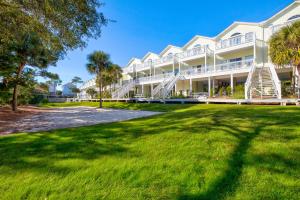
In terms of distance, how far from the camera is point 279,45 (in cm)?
1573

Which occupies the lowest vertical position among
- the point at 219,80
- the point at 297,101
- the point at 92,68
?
the point at 297,101

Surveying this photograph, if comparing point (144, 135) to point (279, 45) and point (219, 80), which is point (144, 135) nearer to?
point (279, 45)

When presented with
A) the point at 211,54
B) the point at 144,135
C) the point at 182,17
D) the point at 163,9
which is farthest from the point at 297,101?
the point at 182,17

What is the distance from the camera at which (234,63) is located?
2223cm

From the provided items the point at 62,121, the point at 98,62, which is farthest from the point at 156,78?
the point at 62,121

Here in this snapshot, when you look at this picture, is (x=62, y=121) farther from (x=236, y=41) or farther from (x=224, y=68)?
(x=236, y=41)

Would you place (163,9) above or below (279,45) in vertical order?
above

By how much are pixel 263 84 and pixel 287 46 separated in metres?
3.77

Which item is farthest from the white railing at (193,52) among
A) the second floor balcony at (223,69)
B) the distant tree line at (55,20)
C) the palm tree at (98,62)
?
the distant tree line at (55,20)

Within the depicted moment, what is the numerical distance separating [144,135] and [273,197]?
3.98 m

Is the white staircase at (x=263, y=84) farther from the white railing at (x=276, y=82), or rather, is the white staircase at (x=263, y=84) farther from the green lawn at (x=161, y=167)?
the green lawn at (x=161, y=167)

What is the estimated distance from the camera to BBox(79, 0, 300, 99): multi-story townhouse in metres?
18.1

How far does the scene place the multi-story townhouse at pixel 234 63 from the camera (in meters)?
18.1

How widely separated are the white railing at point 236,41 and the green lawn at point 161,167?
18.6 metres
